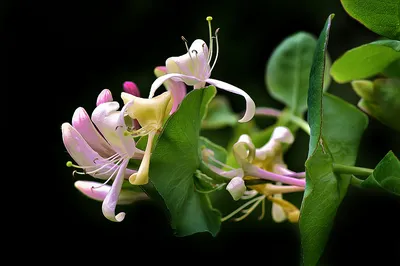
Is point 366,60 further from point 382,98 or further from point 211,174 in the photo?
point 211,174

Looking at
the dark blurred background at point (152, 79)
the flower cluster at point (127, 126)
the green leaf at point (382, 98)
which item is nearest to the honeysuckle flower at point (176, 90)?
the flower cluster at point (127, 126)

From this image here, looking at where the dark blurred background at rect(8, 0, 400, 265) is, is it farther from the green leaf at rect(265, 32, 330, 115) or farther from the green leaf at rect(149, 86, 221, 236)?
the green leaf at rect(149, 86, 221, 236)

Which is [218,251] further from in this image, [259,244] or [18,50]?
[18,50]

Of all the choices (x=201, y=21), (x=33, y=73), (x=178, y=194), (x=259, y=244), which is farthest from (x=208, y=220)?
(x=33, y=73)

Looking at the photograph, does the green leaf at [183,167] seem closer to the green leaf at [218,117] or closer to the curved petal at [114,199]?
the curved petal at [114,199]

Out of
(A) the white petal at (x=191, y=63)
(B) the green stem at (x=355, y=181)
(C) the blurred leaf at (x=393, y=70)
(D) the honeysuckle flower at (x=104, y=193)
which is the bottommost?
(B) the green stem at (x=355, y=181)

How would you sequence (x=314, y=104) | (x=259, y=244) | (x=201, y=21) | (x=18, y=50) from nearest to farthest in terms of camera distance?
(x=314, y=104), (x=259, y=244), (x=201, y=21), (x=18, y=50)
